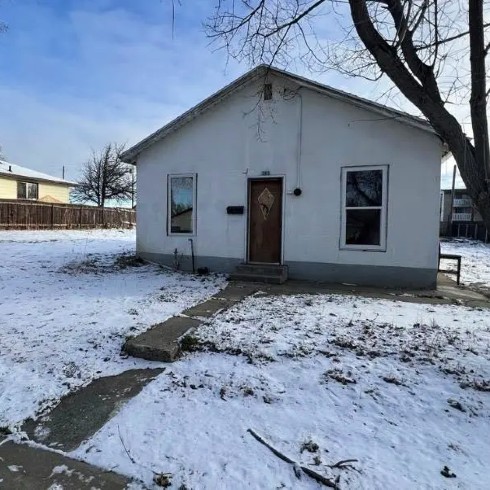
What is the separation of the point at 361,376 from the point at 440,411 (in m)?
0.69

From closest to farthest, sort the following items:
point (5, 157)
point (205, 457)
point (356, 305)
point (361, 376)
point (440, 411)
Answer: point (205, 457) < point (440, 411) < point (361, 376) < point (356, 305) < point (5, 157)

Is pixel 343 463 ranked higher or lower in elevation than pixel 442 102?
lower

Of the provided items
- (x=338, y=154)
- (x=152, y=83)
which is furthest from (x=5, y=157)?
(x=338, y=154)

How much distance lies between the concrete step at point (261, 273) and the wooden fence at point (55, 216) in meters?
17.1

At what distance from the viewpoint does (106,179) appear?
38094 mm

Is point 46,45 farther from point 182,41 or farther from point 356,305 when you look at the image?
point 356,305

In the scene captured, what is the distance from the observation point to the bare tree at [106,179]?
38.2 metres

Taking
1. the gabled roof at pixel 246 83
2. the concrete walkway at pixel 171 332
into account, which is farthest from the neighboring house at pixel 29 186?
the concrete walkway at pixel 171 332

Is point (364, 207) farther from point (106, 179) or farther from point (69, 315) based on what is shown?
point (106, 179)

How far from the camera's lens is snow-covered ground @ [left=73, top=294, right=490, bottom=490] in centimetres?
218

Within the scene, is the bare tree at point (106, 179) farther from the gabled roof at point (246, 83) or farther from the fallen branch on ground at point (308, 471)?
the fallen branch on ground at point (308, 471)

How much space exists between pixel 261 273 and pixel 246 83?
456 cm

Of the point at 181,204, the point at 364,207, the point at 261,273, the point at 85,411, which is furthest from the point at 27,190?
the point at 85,411

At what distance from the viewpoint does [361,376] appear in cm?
333
